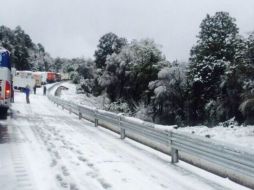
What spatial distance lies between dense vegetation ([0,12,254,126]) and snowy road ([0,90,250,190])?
21469 millimetres

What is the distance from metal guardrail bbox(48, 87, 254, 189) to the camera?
27.2 ft

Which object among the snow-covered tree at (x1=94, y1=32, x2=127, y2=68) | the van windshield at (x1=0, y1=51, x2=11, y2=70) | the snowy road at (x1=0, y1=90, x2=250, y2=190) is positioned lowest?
the snowy road at (x1=0, y1=90, x2=250, y2=190)

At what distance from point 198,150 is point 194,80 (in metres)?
38.8

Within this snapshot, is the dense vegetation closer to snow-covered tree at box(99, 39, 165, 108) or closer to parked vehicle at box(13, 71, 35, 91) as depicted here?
snow-covered tree at box(99, 39, 165, 108)

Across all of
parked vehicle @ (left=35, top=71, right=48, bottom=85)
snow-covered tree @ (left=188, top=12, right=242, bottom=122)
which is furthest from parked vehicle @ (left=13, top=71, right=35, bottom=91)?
snow-covered tree @ (left=188, top=12, right=242, bottom=122)

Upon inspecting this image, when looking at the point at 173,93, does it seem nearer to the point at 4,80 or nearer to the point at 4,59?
the point at 4,59

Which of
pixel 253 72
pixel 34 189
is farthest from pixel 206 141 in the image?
pixel 253 72

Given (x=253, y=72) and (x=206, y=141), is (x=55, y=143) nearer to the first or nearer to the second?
(x=206, y=141)

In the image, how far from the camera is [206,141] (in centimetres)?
959

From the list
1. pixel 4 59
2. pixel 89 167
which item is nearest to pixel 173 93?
pixel 4 59

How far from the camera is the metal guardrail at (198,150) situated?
8.30 meters

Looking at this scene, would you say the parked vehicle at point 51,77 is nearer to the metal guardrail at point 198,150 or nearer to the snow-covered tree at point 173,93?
the snow-covered tree at point 173,93

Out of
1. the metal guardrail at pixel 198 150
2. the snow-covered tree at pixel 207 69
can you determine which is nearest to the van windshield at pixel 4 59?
the metal guardrail at pixel 198 150

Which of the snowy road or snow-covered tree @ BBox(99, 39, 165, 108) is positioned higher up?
snow-covered tree @ BBox(99, 39, 165, 108)
